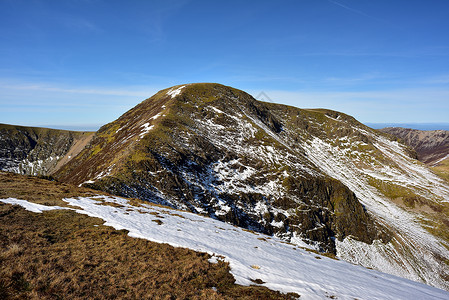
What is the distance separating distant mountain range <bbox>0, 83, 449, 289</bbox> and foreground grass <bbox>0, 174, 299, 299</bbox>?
92.6 ft

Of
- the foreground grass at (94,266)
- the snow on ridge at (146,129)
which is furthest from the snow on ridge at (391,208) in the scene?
the snow on ridge at (146,129)

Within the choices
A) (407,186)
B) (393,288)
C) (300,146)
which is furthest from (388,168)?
(393,288)

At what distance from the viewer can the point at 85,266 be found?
1437 cm

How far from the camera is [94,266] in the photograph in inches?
578

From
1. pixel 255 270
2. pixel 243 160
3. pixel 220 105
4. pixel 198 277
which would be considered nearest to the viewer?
pixel 198 277

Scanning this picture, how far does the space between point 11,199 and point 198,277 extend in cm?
2608

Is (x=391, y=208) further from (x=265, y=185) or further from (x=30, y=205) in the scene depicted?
(x=30, y=205)

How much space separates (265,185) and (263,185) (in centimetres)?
98

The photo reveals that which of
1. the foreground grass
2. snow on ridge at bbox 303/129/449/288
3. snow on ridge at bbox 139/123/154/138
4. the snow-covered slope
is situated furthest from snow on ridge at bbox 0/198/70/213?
snow on ridge at bbox 303/129/449/288

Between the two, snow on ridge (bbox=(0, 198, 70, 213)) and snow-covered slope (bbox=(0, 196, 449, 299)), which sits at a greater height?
snow on ridge (bbox=(0, 198, 70, 213))

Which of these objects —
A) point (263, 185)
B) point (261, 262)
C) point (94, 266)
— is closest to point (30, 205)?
point (94, 266)

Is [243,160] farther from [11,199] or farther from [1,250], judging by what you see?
[1,250]

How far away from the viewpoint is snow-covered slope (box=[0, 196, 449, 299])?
1689 centimetres

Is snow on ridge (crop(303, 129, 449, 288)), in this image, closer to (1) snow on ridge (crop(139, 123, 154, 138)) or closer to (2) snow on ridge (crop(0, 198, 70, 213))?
(1) snow on ridge (crop(139, 123, 154, 138))
